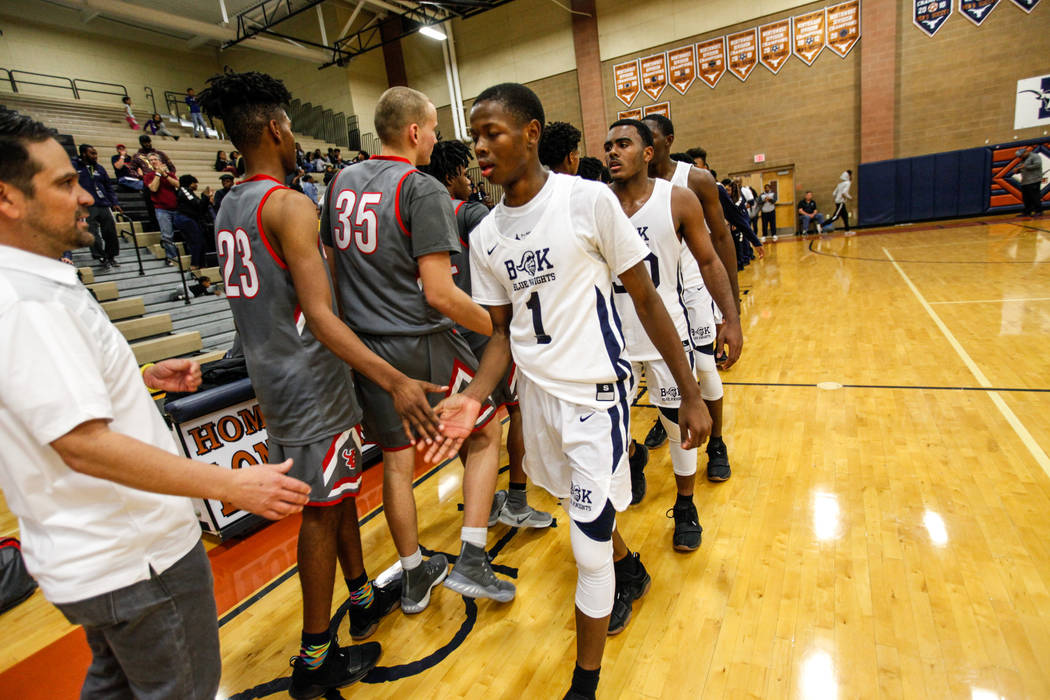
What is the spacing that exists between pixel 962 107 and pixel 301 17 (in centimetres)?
1873

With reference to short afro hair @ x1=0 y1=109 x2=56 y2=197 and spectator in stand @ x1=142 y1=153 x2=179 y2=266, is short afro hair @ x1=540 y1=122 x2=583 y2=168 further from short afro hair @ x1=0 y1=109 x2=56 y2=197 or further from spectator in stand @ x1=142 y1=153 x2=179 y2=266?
spectator in stand @ x1=142 y1=153 x2=179 y2=266

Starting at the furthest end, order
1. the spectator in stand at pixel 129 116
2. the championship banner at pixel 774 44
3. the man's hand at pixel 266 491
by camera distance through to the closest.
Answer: the spectator in stand at pixel 129 116 → the championship banner at pixel 774 44 → the man's hand at pixel 266 491

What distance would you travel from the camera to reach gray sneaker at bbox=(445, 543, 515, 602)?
208 cm

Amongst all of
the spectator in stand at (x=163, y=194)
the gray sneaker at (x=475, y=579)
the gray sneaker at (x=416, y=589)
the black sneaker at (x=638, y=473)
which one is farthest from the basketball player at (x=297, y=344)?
the spectator in stand at (x=163, y=194)

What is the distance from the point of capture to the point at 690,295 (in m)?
3.00

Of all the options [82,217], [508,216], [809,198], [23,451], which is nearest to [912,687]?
[508,216]

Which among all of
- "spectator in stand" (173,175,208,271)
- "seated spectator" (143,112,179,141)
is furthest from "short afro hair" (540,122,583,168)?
"seated spectator" (143,112,179,141)

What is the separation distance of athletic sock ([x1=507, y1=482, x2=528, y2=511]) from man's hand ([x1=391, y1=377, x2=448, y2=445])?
1.33 meters

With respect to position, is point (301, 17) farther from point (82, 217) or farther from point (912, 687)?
point (912, 687)

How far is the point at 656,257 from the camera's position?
2477mm

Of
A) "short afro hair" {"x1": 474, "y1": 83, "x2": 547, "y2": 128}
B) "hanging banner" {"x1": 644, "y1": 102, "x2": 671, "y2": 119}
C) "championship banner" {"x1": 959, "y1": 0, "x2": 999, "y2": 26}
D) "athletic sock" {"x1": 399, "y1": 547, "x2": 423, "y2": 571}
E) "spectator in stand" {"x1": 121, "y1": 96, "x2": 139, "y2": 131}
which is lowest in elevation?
"athletic sock" {"x1": 399, "y1": 547, "x2": 423, "y2": 571}

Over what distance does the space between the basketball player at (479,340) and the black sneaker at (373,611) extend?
0.63 meters

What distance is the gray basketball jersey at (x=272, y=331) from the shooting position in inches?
66.4

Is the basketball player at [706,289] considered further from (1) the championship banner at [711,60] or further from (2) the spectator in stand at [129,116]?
(2) the spectator in stand at [129,116]
